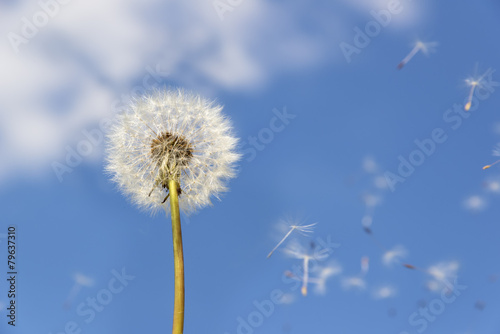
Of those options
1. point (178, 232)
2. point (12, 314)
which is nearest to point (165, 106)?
point (178, 232)

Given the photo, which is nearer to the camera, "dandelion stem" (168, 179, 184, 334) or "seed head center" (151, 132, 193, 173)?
"dandelion stem" (168, 179, 184, 334)

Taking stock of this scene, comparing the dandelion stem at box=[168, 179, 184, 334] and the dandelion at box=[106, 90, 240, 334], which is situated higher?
the dandelion at box=[106, 90, 240, 334]

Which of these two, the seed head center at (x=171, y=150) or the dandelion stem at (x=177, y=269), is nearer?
the dandelion stem at (x=177, y=269)

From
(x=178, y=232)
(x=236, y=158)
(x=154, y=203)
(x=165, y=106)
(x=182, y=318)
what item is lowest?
(x=182, y=318)

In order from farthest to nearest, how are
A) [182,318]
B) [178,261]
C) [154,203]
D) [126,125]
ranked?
[126,125] → [154,203] → [178,261] → [182,318]

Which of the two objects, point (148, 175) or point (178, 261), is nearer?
point (178, 261)

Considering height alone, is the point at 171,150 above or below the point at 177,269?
above

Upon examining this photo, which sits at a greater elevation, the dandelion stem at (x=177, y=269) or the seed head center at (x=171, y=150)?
the seed head center at (x=171, y=150)

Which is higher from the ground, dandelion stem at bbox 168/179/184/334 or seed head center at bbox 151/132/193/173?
seed head center at bbox 151/132/193/173

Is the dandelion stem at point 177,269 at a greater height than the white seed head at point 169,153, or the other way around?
the white seed head at point 169,153

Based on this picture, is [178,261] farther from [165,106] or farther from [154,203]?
[165,106]

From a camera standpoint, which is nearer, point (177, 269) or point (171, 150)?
point (177, 269)
